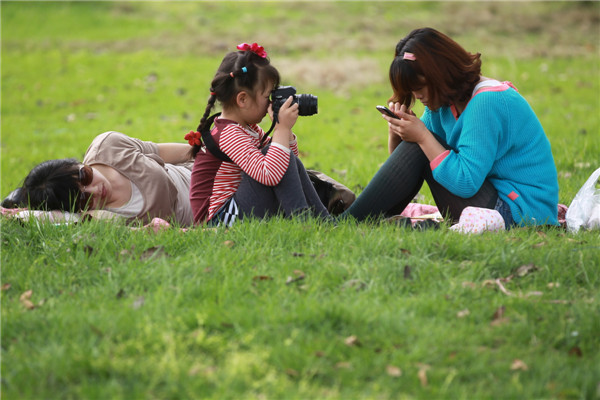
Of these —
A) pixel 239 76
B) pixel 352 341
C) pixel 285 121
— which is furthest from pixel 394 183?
pixel 352 341

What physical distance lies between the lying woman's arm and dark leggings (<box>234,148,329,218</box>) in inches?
46.1

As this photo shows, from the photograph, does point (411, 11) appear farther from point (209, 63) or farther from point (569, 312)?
point (569, 312)

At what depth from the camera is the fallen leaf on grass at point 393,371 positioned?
7.85 feet

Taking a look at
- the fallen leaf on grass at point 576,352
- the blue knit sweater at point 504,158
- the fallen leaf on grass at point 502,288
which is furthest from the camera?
the blue knit sweater at point 504,158

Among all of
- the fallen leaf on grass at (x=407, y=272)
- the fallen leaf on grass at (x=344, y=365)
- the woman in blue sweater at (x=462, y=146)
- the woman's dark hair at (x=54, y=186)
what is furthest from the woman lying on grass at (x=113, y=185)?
the fallen leaf on grass at (x=344, y=365)

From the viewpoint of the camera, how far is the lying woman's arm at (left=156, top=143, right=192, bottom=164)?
16.0 feet

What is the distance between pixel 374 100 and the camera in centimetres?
1094

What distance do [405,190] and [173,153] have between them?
6.37ft

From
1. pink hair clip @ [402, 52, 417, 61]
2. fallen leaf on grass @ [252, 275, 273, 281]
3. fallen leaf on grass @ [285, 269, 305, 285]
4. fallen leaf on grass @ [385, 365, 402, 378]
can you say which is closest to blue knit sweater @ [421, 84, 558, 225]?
pink hair clip @ [402, 52, 417, 61]

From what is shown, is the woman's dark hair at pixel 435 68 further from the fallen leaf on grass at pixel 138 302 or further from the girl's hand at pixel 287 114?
the fallen leaf on grass at pixel 138 302

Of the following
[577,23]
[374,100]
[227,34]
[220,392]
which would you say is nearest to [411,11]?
[577,23]

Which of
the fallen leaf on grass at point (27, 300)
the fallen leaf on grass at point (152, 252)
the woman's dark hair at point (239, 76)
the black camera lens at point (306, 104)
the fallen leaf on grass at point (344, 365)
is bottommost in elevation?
the fallen leaf on grass at point (27, 300)

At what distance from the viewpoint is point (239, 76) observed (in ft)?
12.6

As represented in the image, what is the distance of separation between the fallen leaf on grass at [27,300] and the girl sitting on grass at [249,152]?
1248 mm
